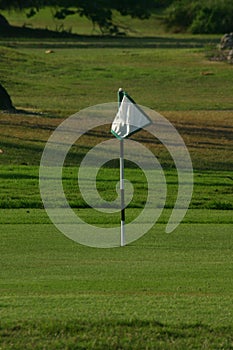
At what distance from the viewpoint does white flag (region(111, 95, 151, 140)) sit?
1358 cm

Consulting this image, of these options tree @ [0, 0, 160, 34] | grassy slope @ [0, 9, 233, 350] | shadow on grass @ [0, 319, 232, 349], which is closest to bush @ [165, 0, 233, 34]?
tree @ [0, 0, 160, 34]

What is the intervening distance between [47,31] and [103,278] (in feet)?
224

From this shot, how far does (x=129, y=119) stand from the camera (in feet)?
44.8

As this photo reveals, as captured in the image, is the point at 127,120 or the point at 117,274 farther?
the point at 127,120

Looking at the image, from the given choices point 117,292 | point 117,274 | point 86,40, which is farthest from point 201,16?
point 117,292

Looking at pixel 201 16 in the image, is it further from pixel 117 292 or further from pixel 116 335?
pixel 116 335

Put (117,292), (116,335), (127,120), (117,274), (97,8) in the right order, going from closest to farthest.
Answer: (116,335), (117,292), (117,274), (127,120), (97,8)

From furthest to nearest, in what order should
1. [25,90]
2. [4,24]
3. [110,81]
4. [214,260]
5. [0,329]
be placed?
[4,24] < [110,81] < [25,90] < [214,260] < [0,329]

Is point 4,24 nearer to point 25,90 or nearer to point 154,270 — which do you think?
point 25,90

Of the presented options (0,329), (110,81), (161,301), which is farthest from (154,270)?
(110,81)

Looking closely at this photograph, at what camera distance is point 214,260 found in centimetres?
1288

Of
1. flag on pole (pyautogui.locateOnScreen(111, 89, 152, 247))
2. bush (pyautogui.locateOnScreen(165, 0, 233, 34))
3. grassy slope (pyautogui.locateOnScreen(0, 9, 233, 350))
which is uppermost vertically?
flag on pole (pyautogui.locateOnScreen(111, 89, 152, 247))

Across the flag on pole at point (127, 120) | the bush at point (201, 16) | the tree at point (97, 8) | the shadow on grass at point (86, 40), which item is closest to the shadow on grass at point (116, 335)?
the flag on pole at point (127, 120)

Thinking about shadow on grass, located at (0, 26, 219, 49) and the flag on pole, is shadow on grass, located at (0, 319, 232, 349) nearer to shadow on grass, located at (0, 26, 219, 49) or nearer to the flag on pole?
the flag on pole
